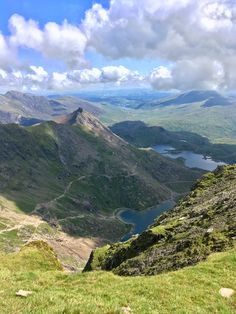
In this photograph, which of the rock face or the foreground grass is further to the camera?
the rock face

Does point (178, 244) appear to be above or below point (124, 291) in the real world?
below

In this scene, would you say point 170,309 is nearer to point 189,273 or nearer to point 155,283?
point 155,283

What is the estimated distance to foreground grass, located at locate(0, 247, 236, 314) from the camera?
2532cm

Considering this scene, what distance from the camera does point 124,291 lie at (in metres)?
29.6

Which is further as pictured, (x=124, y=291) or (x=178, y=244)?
(x=178, y=244)

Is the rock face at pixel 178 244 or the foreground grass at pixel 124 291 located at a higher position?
the foreground grass at pixel 124 291

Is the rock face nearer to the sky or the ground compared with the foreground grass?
nearer to the ground

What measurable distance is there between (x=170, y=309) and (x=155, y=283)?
4.98 m

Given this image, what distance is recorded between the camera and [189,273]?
114ft

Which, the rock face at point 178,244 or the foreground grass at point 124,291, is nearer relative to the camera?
the foreground grass at point 124,291

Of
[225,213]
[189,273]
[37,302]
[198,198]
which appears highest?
[37,302]

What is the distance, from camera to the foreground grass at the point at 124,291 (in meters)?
25.3

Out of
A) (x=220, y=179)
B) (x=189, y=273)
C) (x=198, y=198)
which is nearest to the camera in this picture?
(x=189, y=273)

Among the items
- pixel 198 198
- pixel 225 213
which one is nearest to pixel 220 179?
pixel 198 198
